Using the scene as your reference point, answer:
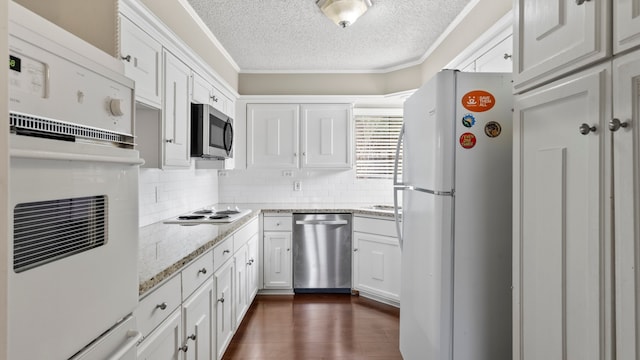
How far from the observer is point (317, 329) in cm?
266

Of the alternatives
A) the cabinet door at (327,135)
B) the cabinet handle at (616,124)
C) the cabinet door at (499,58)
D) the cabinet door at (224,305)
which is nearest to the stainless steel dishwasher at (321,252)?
the cabinet door at (327,135)

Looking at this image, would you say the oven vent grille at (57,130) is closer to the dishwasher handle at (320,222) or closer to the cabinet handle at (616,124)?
the cabinet handle at (616,124)

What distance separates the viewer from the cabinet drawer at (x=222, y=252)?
75.3 inches

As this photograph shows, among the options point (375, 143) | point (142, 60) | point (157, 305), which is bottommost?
point (157, 305)

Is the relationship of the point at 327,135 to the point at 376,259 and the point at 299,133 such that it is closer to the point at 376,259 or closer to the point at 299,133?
the point at 299,133

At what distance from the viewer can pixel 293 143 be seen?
3590 millimetres

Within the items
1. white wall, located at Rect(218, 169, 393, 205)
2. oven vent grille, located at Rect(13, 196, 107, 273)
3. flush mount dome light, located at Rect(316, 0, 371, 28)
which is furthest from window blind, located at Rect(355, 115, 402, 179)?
oven vent grille, located at Rect(13, 196, 107, 273)

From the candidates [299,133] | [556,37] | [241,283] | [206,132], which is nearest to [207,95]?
[206,132]

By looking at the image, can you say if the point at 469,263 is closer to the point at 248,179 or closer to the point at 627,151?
Answer: the point at 627,151

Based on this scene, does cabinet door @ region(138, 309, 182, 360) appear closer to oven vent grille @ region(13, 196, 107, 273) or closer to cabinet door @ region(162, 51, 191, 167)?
oven vent grille @ region(13, 196, 107, 273)

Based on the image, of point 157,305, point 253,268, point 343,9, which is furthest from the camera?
point 253,268

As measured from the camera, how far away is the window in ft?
12.8

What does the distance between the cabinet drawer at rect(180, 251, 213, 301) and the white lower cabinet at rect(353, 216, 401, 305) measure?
1.80 meters

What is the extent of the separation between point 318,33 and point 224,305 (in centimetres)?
229
